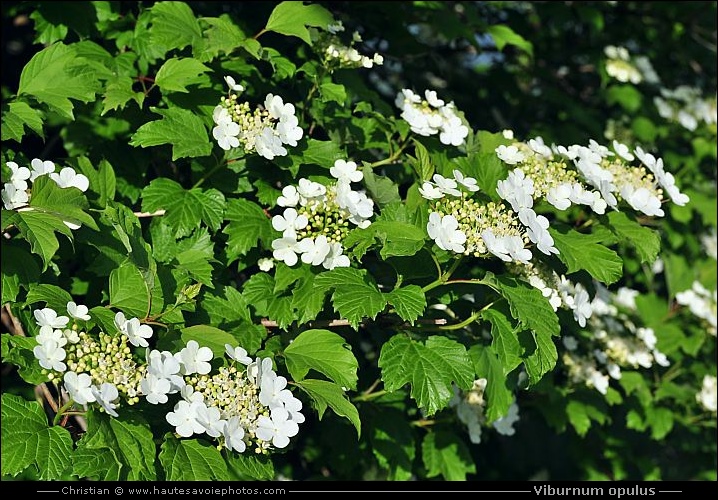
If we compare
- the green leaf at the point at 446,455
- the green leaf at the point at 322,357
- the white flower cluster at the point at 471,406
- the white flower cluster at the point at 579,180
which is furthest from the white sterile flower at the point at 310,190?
the green leaf at the point at 446,455

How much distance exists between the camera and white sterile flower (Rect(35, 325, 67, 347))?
185cm

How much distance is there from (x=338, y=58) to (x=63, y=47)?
0.77 metres

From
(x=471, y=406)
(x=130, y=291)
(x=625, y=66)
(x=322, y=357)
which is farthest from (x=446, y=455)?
(x=625, y=66)

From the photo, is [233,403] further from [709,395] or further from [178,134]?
[709,395]

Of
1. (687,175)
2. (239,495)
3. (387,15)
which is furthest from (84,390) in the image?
(687,175)

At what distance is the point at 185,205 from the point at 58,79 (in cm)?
48

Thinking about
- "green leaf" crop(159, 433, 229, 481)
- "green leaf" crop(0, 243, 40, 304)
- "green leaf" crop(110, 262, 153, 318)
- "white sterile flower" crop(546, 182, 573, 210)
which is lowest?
"green leaf" crop(159, 433, 229, 481)

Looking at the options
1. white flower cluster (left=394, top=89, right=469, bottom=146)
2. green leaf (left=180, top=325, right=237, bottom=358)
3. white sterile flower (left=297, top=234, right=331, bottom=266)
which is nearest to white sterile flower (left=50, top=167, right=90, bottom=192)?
green leaf (left=180, top=325, right=237, bottom=358)

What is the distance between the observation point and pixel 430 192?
212cm

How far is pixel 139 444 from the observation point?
190 centimetres

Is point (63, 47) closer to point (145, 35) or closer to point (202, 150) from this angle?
point (145, 35)

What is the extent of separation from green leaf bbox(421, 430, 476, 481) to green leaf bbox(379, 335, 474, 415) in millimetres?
763

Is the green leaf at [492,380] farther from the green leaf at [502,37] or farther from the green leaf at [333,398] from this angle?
the green leaf at [502,37]

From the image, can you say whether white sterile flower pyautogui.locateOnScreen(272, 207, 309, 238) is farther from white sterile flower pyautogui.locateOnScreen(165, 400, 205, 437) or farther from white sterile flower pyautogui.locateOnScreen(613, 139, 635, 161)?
white sterile flower pyautogui.locateOnScreen(613, 139, 635, 161)
